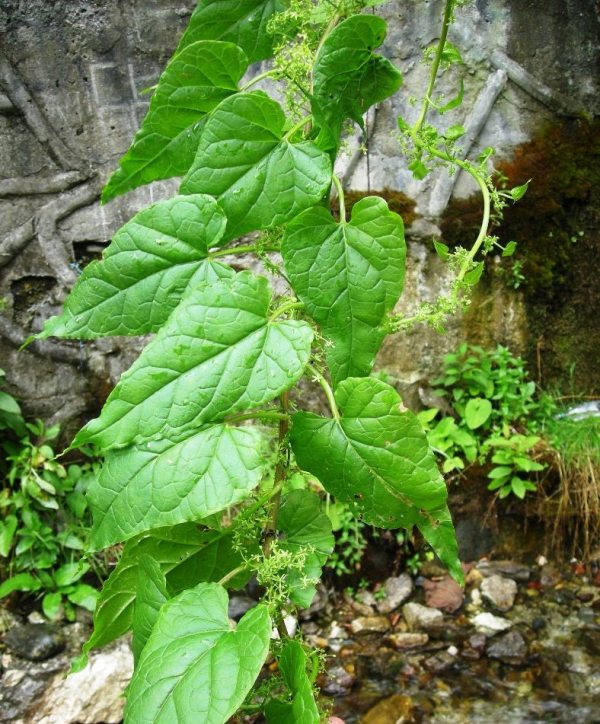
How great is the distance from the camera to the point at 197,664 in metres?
0.66

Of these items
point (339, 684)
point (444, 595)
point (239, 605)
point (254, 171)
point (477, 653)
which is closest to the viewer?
point (254, 171)

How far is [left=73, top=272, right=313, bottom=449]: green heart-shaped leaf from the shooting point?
66cm

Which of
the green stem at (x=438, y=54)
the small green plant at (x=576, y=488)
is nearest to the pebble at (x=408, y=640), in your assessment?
the small green plant at (x=576, y=488)

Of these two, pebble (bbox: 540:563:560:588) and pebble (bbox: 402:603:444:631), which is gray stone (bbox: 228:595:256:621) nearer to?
pebble (bbox: 402:603:444:631)

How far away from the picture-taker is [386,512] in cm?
75

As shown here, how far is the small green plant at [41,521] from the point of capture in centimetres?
224

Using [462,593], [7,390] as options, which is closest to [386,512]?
→ [462,593]

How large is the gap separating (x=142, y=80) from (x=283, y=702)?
7.33 ft

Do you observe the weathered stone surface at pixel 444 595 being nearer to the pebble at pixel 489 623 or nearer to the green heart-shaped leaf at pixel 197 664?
the pebble at pixel 489 623

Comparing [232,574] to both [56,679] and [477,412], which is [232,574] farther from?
[477,412]

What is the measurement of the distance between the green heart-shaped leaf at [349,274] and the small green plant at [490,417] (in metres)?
1.80

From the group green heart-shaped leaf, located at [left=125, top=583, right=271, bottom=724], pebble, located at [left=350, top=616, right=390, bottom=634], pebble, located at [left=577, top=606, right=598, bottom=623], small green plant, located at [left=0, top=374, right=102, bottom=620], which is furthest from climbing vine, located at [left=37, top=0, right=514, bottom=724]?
pebble, located at [left=577, top=606, right=598, bottom=623]

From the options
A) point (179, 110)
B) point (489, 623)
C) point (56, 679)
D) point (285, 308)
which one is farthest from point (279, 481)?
point (489, 623)

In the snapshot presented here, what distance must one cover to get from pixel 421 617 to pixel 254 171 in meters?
2.05
